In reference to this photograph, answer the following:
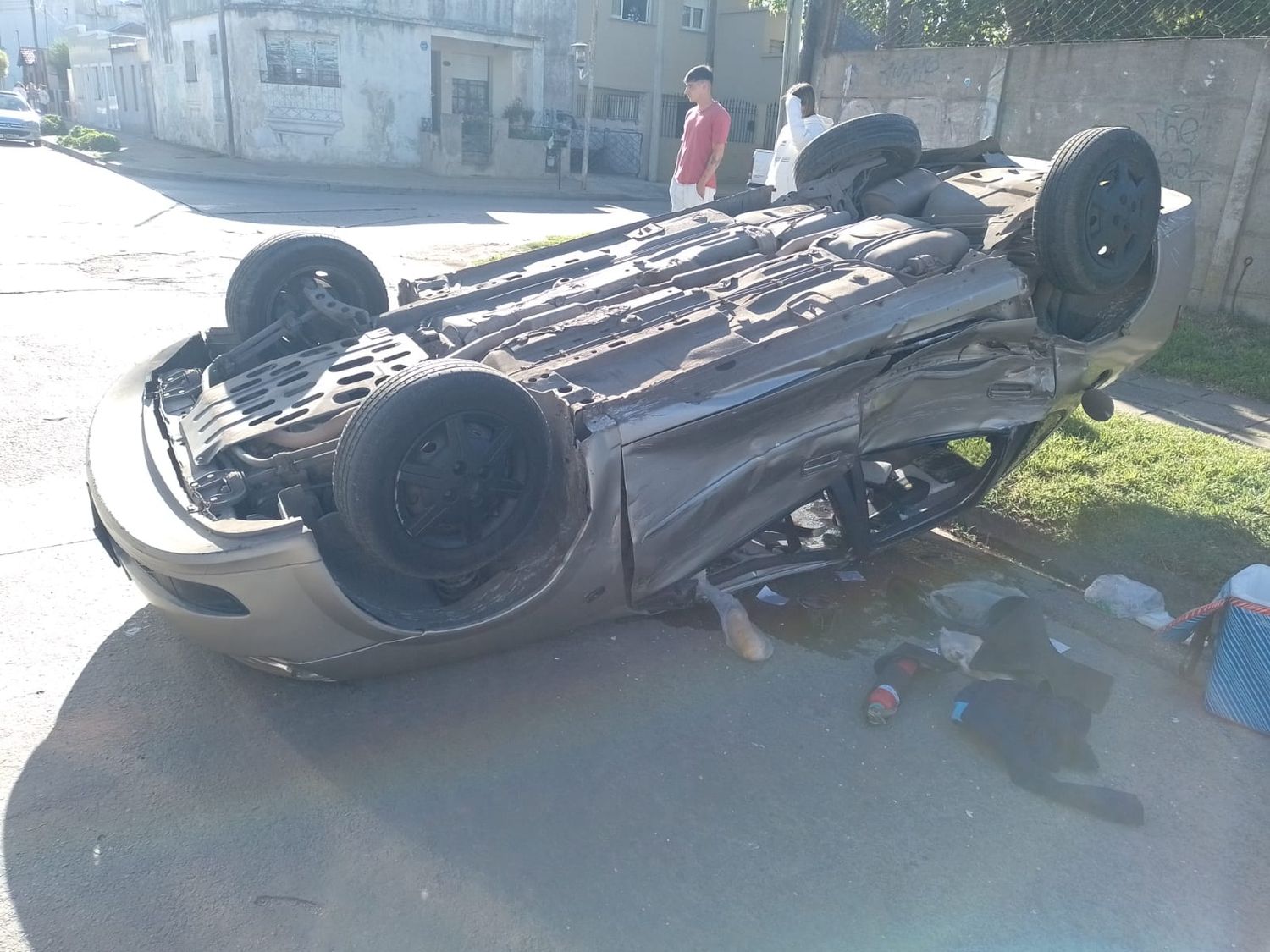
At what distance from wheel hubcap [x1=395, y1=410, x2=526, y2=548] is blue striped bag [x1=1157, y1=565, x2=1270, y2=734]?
256 centimetres

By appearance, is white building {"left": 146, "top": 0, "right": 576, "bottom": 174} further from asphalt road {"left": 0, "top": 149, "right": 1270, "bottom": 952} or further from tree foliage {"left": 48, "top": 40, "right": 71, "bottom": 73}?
asphalt road {"left": 0, "top": 149, "right": 1270, "bottom": 952}

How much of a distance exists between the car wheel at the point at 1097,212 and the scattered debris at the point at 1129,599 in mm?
1287

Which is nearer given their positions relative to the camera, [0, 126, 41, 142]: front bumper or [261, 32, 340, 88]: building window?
[261, 32, 340, 88]: building window

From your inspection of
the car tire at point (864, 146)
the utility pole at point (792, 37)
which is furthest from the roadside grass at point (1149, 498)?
A: the utility pole at point (792, 37)

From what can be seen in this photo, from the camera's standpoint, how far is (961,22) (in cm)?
948

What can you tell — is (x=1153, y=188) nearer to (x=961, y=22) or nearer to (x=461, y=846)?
(x=461, y=846)

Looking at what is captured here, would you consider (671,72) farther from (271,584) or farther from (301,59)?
(271,584)

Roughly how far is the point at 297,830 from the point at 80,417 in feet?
12.8

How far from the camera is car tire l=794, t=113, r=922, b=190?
4.92 meters

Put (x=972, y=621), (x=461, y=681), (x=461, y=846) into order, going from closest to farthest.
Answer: (x=461, y=846), (x=461, y=681), (x=972, y=621)

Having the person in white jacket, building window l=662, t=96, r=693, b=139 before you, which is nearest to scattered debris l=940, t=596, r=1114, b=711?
the person in white jacket

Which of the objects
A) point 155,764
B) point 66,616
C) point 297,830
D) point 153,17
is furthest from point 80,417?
point 153,17

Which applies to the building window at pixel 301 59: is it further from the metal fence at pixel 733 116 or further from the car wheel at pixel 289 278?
the car wheel at pixel 289 278

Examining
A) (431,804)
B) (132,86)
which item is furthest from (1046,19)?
(132,86)
